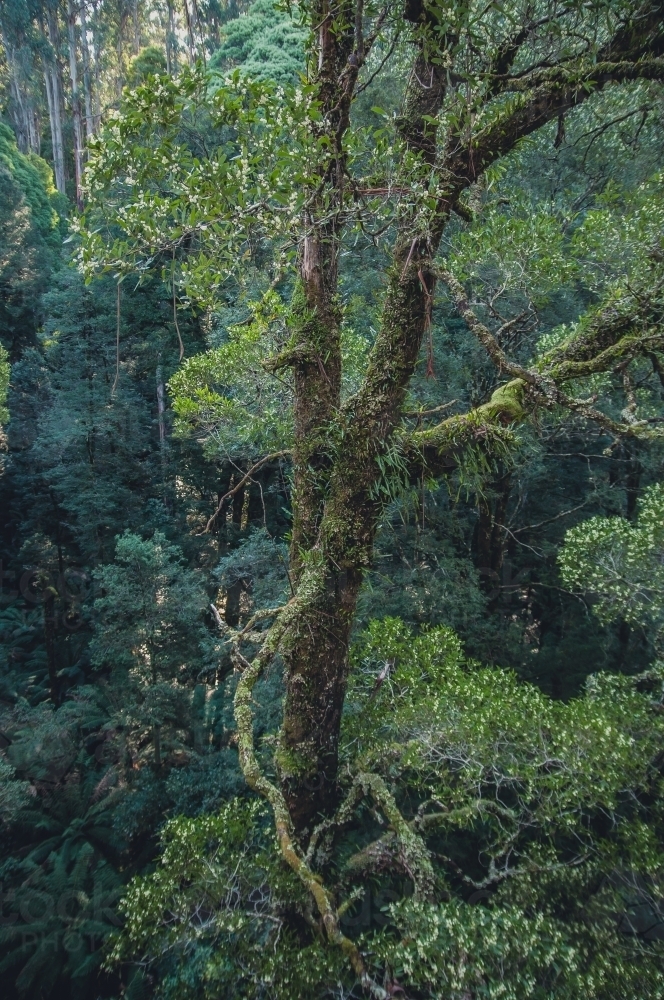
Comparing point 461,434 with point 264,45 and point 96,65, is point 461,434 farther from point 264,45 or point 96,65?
point 96,65

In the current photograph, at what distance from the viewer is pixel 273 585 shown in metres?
7.71

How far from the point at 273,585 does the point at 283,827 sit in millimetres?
5016

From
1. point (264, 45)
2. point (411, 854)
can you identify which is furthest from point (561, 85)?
point (264, 45)

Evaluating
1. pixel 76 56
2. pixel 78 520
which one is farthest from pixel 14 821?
pixel 76 56

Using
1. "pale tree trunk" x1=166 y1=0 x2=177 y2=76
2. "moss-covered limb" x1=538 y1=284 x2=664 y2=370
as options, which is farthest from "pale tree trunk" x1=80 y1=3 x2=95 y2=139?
"moss-covered limb" x1=538 y1=284 x2=664 y2=370

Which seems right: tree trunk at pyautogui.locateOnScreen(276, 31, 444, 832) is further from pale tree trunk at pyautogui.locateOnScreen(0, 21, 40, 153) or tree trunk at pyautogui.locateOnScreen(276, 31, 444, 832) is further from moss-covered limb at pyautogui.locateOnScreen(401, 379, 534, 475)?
pale tree trunk at pyautogui.locateOnScreen(0, 21, 40, 153)

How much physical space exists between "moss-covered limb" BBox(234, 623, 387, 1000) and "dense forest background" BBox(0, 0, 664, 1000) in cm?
33

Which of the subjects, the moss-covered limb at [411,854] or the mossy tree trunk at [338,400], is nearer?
the mossy tree trunk at [338,400]

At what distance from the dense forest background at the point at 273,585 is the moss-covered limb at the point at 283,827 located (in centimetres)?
33

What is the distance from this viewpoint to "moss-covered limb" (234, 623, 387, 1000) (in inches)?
98.0

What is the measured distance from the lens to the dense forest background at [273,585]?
3438mm

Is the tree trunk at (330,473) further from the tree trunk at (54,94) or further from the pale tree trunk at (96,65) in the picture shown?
the pale tree trunk at (96,65)

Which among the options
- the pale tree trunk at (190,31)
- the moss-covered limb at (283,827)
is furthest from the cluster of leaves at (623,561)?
the pale tree trunk at (190,31)

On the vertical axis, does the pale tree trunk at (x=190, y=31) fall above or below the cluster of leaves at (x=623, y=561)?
above
